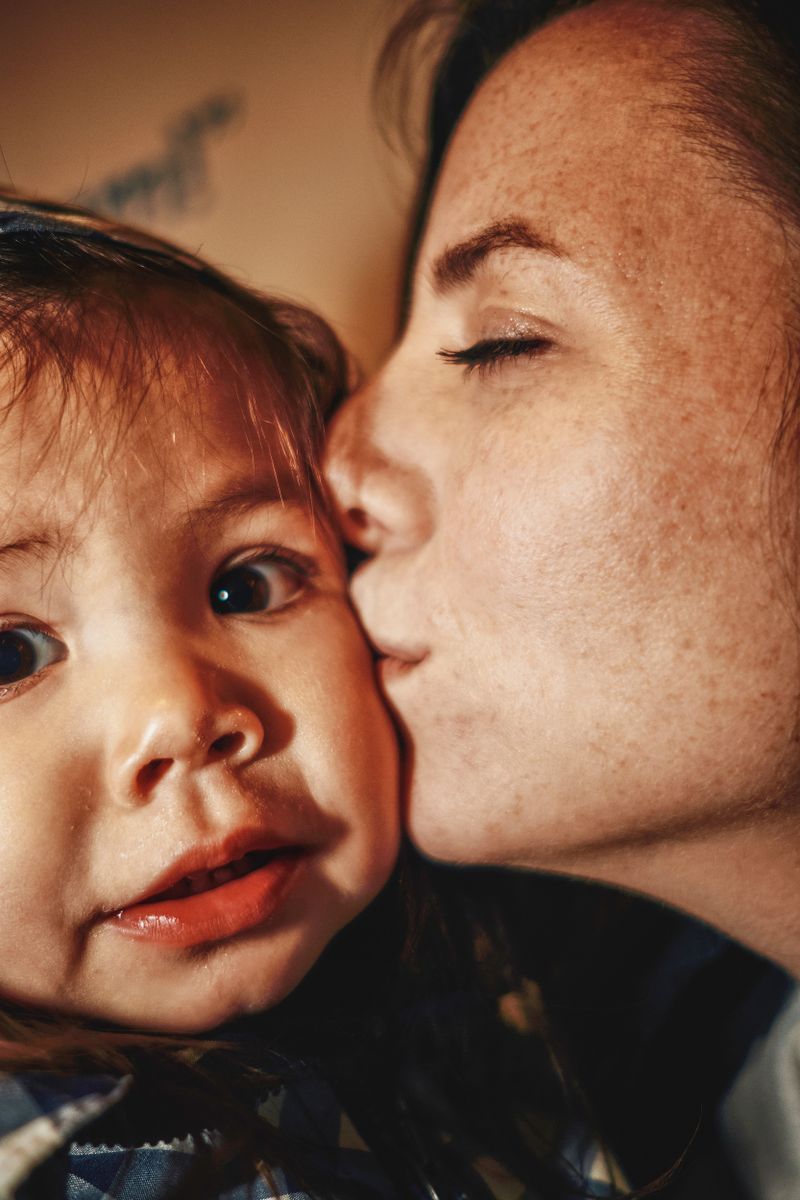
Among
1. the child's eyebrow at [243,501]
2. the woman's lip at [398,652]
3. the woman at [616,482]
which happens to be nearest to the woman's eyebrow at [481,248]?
the woman at [616,482]

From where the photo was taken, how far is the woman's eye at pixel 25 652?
0.83 meters

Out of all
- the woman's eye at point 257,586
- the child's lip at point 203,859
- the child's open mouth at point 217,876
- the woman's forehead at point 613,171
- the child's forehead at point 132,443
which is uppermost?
the woman's forehead at point 613,171

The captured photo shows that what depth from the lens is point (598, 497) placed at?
2.68ft

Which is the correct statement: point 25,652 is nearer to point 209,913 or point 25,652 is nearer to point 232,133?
point 209,913

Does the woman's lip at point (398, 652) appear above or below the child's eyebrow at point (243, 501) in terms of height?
below

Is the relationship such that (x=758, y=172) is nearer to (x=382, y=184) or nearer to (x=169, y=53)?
(x=382, y=184)

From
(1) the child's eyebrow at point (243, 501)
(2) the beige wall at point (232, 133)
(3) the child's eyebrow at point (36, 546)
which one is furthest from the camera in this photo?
(2) the beige wall at point (232, 133)

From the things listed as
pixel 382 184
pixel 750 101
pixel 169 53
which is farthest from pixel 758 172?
pixel 169 53

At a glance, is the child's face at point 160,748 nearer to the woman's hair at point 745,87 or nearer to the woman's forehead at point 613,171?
the woman's forehead at point 613,171

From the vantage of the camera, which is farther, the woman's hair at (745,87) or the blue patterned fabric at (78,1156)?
the woman's hair at (745,87)

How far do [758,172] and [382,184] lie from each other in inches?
35.4

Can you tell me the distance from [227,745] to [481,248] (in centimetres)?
52

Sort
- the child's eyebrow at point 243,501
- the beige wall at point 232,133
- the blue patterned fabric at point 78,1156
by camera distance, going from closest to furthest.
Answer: the blue patterned fabric at point 78,1156 < the child's eyebrow at point 243,501 < the beige wall at point 232,133

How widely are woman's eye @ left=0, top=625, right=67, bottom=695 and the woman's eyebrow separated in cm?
52
